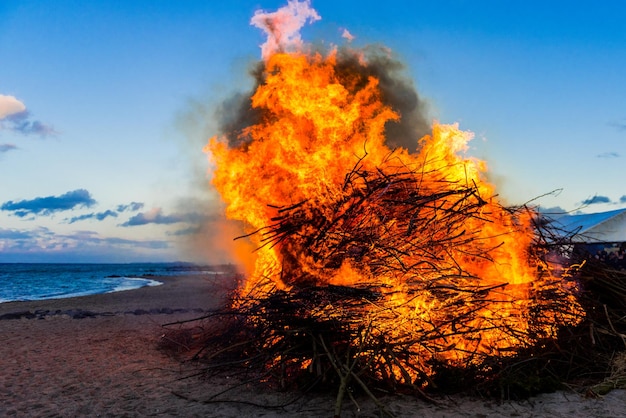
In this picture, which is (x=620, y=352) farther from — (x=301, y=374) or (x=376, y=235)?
(x=301, y=374)

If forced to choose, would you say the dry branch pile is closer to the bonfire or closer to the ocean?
the bonfire

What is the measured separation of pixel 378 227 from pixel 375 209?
0.33 m

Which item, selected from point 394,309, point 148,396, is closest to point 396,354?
point 394,309

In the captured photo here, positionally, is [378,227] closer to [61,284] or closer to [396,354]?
[396,354]

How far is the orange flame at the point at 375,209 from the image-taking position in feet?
21.7

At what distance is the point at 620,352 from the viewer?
272 inches

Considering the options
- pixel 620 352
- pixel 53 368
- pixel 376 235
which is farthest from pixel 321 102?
pixel 53 368

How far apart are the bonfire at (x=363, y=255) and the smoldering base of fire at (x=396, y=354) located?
0.09ft

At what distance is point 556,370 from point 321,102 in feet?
19.3

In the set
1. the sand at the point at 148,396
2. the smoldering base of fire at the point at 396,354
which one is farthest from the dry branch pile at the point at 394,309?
the sand at the point at 148,396

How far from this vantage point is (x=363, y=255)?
22.6 feet

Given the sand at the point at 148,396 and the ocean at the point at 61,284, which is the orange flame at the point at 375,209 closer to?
the sand at the point at 148,396

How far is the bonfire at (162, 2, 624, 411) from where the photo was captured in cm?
632

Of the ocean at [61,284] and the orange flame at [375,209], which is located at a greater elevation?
the orange flame at [375,209]
